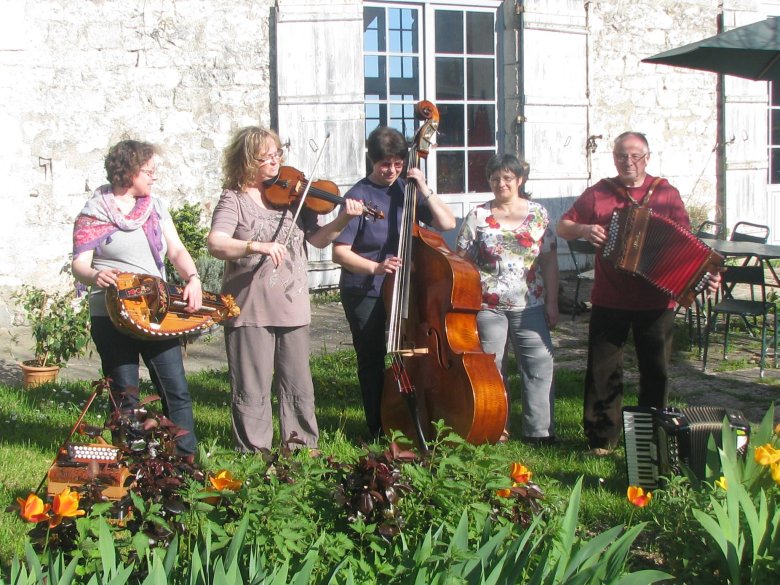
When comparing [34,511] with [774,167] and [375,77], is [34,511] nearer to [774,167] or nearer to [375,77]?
[375,77]

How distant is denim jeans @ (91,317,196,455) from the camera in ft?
14.4

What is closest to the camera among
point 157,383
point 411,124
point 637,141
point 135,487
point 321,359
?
point 135,487

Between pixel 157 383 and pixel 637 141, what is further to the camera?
pixel 637 141

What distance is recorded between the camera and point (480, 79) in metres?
10.4

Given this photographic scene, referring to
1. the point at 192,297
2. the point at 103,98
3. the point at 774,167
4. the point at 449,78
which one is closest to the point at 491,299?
the point at 192,297

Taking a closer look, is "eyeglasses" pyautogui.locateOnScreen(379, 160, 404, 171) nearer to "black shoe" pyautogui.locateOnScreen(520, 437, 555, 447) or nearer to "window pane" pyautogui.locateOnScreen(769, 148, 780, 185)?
"black shoe" pyautogui.locateOnScreen(520, 437, 555, 447)

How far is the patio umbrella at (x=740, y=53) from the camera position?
5406 millimetres

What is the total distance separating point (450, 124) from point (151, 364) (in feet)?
21.4

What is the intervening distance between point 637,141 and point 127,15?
559 centimetres

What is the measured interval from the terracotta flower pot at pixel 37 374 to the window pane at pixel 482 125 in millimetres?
5396

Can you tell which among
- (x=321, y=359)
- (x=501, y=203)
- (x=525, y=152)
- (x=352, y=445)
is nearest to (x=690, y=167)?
(x=525, y=152)

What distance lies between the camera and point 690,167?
11227mm

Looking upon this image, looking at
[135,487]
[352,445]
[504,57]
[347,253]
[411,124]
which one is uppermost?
[504,57]

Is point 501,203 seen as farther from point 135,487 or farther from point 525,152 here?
point 525,152
